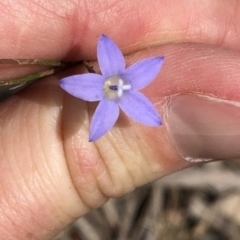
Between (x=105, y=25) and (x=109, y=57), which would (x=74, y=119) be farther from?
(x=105, y=25)

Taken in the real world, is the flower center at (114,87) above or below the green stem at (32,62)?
below

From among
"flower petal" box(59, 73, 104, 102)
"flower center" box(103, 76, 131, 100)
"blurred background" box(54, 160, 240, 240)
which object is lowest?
"blurred background" box(54, 160, 240, 240)

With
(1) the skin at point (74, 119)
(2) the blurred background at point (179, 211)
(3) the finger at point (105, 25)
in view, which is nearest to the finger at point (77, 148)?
(1) the skin at point (74, 119)

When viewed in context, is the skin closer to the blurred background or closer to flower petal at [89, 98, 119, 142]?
flower petal at [89, 98, 119, 142]

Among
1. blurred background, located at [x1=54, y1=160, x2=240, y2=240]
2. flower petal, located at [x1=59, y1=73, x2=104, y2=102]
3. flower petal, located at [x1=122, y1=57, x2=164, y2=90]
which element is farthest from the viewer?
blurred background, located at [x1=54, y1=160, x2=240, y2=240]

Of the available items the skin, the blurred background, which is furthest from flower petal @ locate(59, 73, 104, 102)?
the blurred background

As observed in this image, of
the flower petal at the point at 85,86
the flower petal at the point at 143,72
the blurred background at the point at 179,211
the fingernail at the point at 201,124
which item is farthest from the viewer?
the blurred background at the point at 179,211

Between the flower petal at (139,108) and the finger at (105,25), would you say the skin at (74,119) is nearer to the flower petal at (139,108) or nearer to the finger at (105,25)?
the finger at (105,25)

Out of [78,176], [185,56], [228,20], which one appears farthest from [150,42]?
[78,176]

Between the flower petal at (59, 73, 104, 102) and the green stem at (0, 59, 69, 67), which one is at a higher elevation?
the green stem at (0, 59, 69, 67)
